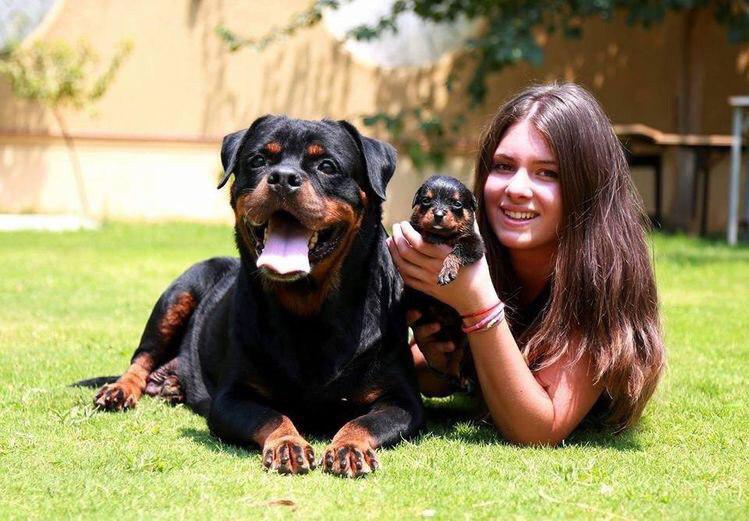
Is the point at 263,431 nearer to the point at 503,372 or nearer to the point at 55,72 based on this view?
the point at 503,372

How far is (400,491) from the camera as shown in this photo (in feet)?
9.43

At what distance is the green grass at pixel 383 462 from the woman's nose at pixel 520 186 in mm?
890

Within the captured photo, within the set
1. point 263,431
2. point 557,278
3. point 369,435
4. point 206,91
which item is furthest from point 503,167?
point 206,91

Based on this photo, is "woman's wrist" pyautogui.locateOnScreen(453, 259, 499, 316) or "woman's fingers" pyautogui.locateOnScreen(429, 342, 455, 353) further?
"woman's fingers" pyautogui.locateOnScreen(429, 342, 455, 353)

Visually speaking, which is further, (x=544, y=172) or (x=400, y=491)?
(x=544, y=172)

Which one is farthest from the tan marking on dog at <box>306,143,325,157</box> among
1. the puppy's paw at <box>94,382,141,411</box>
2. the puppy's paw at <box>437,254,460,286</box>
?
the puppy's paw at <box>94,382,141,411</box>

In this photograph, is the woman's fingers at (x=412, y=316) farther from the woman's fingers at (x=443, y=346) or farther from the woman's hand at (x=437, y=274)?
the woman's hand at (x=437, y=274)

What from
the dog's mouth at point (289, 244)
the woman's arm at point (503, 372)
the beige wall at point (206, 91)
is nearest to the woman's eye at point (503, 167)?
the woman's arm at point (503, 372)

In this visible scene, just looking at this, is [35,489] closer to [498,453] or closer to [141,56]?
[498,453]

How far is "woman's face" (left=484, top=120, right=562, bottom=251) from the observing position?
12.0 feet

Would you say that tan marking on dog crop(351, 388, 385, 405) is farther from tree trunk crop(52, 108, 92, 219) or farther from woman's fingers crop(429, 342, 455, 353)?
tree trunk crop(52, 108, 92, 219)

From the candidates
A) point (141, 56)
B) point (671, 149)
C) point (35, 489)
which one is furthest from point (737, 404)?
point (141, 56)

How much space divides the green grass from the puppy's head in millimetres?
738

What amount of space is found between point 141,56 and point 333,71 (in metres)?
2.67
